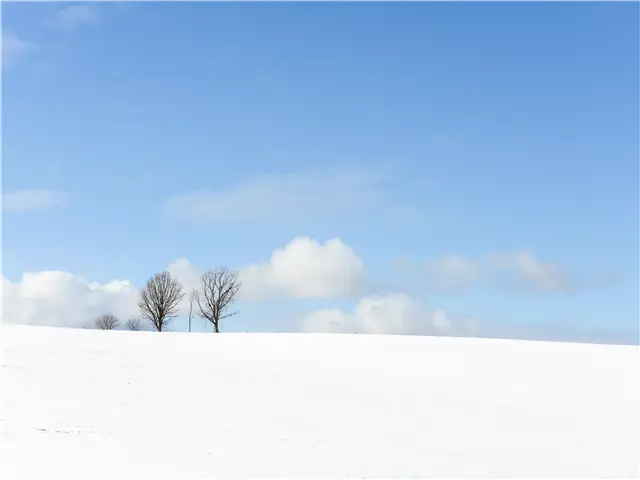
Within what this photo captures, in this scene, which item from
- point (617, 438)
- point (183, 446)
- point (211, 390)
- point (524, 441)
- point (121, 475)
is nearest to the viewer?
point (121, 475)

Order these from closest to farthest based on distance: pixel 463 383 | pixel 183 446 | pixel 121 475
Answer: pixel 121 475 < pixel 183 446 < pixel 463 383

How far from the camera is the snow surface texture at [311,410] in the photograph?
15312 millimetres

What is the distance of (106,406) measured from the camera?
2039cm

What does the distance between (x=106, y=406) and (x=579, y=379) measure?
68.7ft

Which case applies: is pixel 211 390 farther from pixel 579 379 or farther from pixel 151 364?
pixel 579 379

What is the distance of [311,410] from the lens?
21.2 meters

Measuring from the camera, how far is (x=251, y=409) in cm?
2098

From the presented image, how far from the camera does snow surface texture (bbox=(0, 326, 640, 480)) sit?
50.2 feet

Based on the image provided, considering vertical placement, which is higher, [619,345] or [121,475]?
[619,345]

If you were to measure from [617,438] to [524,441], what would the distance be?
3.49m

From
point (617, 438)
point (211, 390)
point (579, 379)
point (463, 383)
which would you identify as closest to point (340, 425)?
point (211, 390)

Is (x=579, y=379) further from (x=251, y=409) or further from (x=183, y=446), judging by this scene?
(x=183, y=446)

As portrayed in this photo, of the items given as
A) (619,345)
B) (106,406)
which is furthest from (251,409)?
(619,345)

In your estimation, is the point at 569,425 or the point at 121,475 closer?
the point at 121,475
